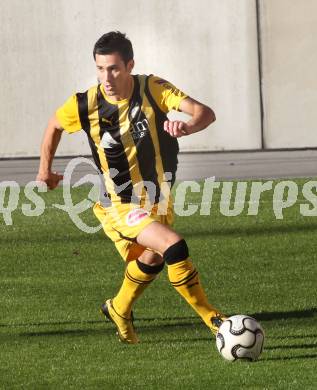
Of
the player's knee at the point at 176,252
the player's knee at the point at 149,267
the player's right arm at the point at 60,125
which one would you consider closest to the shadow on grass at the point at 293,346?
the player's knee at the point at 176,252

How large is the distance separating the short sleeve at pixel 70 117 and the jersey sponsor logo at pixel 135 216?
68cm

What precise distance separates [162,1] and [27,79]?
3283mm

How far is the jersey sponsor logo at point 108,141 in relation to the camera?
8664 mm

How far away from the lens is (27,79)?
28.0 m

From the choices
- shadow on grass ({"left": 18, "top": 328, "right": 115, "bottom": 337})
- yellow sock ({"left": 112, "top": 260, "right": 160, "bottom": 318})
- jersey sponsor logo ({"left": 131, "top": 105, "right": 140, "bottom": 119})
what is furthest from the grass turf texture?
jersey sponsor logo ({"left": 131, "top": 105, "right": 140, "bottom": 119})

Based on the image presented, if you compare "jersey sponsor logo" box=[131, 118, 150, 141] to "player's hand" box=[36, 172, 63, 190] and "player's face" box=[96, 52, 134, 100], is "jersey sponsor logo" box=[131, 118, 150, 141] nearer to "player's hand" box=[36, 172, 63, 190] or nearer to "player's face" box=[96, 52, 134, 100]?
"player's face" box=[96, 52, 134, 100]

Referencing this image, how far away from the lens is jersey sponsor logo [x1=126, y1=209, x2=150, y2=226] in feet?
27.8

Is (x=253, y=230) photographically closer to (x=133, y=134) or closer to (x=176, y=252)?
(x=133, y=134)

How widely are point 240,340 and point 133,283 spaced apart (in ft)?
3.97

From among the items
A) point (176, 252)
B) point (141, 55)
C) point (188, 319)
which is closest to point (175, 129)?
point (176, 252)

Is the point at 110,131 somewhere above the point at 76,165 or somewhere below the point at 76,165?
above

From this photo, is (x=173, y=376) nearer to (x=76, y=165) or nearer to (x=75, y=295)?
(x=75, y=295)

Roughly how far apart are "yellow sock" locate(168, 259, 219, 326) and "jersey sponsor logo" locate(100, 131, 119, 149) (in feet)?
3.09

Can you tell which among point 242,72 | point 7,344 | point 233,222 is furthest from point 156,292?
point 242,72
